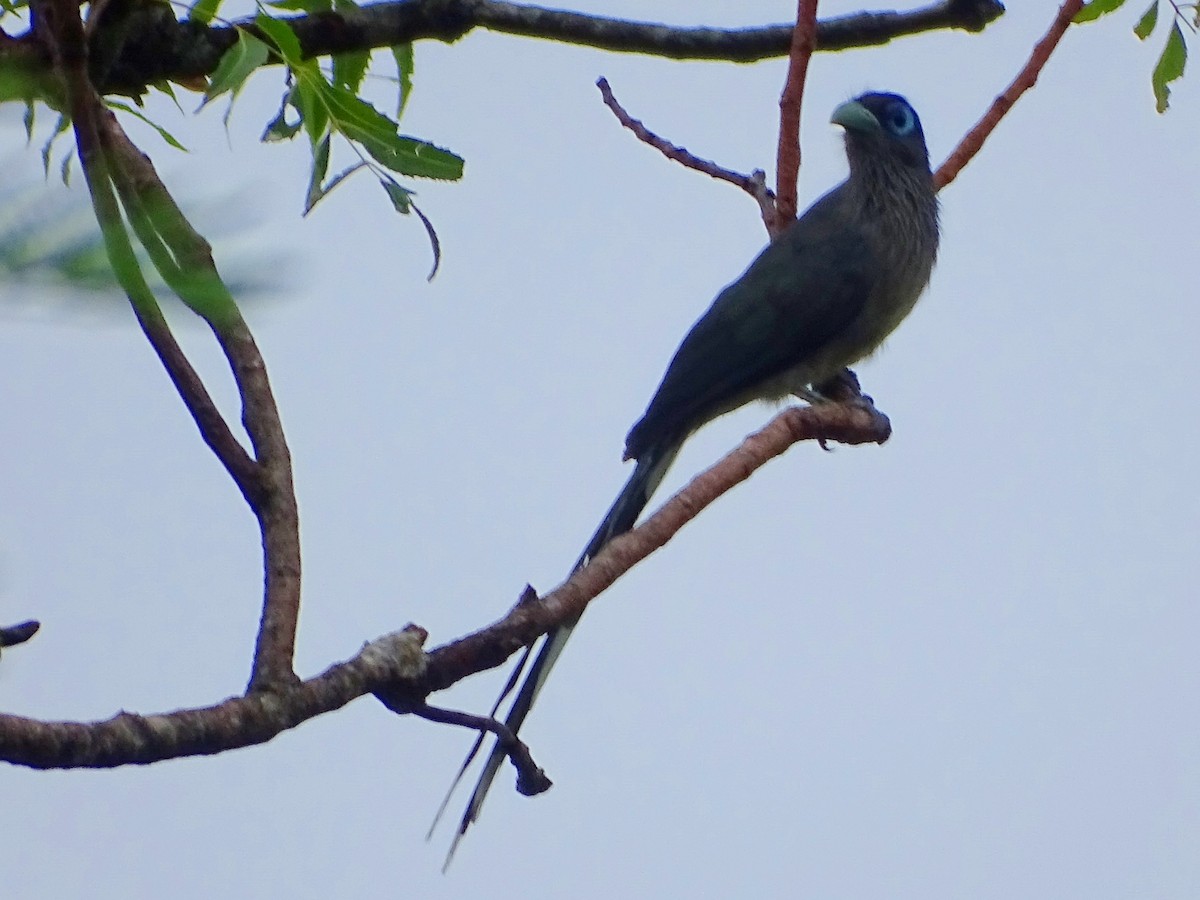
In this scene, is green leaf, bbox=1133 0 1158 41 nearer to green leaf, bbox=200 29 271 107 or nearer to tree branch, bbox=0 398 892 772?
tree branch, bbox=0 398 892 772

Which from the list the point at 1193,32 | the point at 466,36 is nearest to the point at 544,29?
the point at 466,36

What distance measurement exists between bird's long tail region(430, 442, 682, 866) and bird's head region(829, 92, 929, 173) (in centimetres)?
177

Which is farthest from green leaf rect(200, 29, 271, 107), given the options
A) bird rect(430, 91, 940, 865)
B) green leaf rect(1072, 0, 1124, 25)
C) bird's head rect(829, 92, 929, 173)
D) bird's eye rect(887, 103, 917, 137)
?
bird's eye rect(887, 103, 917, 137)

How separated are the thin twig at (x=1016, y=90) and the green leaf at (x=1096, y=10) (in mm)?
46

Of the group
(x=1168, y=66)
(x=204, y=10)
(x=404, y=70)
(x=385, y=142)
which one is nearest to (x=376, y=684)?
(x=385, y=142)

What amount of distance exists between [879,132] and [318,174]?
3.58m

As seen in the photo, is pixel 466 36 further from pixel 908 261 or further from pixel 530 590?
pixel 908 261

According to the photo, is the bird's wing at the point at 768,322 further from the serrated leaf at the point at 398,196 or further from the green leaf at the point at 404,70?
the serrated leaf at the point at 398,196

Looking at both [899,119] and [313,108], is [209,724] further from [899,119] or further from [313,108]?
[899,119]

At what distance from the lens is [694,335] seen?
505 cm

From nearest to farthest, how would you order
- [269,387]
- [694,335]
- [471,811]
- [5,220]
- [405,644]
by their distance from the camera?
[5,220] → [405,644] → [269,387] → [471,811] → [694,335]

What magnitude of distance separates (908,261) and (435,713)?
3.79 meters

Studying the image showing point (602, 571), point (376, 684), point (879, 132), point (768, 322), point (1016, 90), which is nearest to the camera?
point (376, 684)

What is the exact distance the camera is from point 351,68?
280cm
